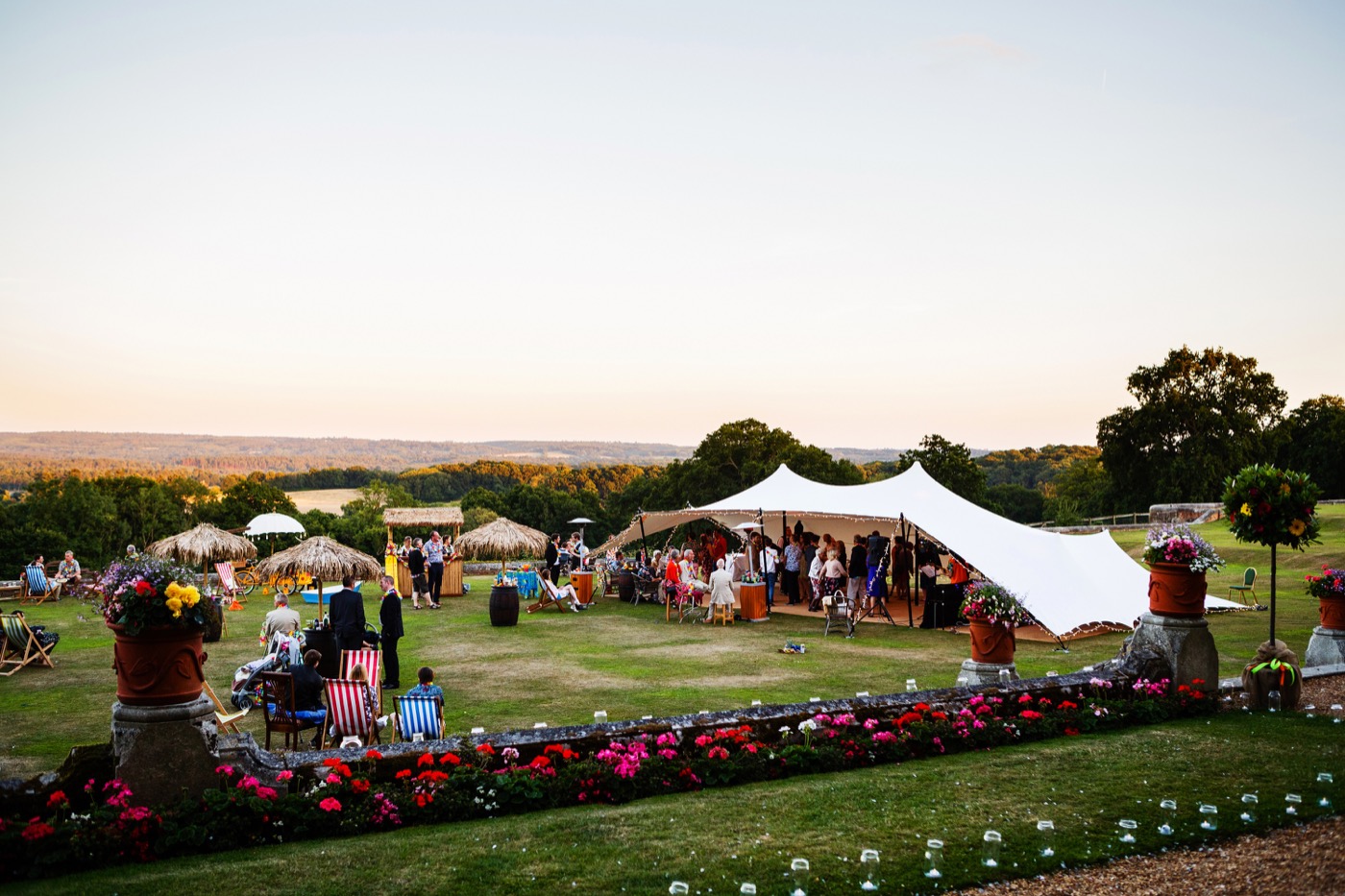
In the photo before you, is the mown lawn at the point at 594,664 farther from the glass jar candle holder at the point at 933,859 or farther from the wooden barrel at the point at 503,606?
the glass jar candle holder at the point at 933,859

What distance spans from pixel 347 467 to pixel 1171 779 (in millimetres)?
85554

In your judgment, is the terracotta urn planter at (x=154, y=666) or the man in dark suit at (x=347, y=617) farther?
the man in dark suit at (x=347, y=617)

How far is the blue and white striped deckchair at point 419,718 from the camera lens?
7.55 meters

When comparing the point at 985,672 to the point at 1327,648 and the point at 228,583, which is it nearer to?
the point at 1327,648

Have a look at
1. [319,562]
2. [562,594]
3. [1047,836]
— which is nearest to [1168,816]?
[1047,836]

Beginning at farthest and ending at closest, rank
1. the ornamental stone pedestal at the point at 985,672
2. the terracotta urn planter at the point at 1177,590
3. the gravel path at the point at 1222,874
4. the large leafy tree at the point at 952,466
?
the large leafy tree at the point at 952,466 < the ornamental stone pedestal at the point at 985,672 < the terracotta urn planter at the point at 1177,590 < the gravel path at the point at 1222,874

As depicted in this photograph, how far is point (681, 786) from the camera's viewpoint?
6.24 metres

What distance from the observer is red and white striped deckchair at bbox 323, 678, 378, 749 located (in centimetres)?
787

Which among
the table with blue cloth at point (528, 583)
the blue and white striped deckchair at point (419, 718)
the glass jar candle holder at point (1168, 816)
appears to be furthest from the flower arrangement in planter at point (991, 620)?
the table with blue cloth at point (528, 583)

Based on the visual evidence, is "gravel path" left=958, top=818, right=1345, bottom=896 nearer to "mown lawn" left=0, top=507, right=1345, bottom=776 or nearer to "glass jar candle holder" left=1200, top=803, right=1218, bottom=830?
"glass jar candle holder" left=1200, top=803, right=1218, bottom=830

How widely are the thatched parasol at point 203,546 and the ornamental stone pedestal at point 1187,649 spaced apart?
2012 centimetres

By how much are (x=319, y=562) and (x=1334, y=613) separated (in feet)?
57.6

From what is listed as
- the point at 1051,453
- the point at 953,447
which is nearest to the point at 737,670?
the point at 953,447

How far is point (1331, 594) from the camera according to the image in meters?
10.6
